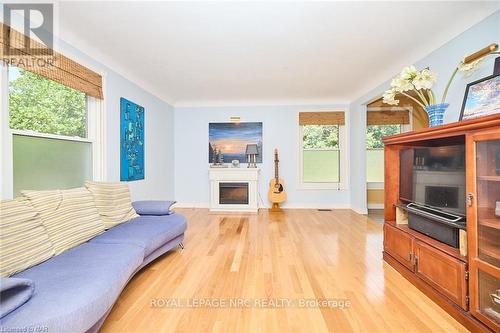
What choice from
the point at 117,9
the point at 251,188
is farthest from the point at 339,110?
the point at 117,9

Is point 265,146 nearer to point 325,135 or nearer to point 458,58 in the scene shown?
point 325,135

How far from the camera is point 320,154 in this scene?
543 centimetres

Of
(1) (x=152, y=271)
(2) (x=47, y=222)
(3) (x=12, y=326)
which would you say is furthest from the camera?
(1) (x=152, y=271)

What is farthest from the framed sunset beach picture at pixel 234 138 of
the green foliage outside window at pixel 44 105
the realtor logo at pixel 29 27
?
the realtor logo at pixel 29 27

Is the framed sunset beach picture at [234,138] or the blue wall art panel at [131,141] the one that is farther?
the framed sunset beach picture at [234,138]

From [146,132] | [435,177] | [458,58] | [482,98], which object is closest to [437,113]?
[482,98]

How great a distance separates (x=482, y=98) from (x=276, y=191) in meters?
3.69

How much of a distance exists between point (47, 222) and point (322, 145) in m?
5.02

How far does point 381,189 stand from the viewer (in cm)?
527

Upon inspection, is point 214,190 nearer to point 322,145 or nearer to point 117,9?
point 322,145

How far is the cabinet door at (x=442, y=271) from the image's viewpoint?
5.16ft

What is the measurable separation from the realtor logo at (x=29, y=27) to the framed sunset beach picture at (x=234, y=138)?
11.2 ft

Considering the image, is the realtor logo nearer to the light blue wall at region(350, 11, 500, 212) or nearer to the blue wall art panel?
the blue wall art panel

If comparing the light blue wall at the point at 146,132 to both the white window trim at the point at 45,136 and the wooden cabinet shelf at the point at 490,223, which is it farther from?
the wooden cabinet shelf at the point at 490,223
